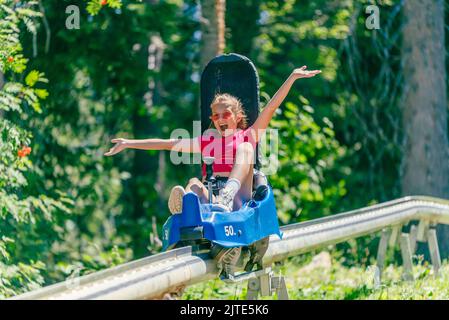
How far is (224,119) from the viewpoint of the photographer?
22.1ft

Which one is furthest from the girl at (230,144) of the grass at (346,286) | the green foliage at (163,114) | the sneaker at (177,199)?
the green foliage at (163,114)

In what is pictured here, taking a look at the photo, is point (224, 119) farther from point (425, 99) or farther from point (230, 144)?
point (425, 99)

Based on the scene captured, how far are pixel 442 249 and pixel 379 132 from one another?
2.31 meters

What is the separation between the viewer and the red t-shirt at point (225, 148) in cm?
664

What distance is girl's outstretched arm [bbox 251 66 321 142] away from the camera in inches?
261

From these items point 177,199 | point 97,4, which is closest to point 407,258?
point 177,199

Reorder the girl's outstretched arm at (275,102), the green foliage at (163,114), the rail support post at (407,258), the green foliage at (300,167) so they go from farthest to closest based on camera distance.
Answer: the green foliage at (300,167), the green foliage at (163,114), the rail support post at (407,258), the girl's outstretched arm at (275,102)

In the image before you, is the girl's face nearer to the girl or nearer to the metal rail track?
the girl

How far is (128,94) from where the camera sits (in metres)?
14.0

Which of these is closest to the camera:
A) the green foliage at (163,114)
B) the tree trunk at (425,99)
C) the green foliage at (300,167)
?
the green foliage at (163,114)

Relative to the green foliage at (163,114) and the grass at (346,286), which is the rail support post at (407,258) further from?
the green foliage at (163,114)

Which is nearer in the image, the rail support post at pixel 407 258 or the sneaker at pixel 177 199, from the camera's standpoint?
the sneaker at pixel 177 199

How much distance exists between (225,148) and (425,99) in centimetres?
611
